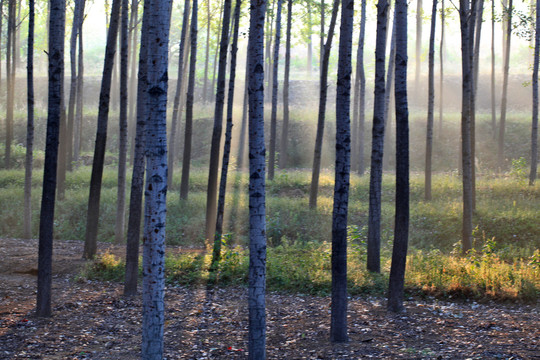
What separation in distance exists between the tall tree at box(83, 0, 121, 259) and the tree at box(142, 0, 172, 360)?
586cm

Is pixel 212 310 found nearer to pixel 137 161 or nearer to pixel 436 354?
pixel 137 161

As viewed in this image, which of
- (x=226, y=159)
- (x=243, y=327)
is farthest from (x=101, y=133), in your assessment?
(x=243, y=327)

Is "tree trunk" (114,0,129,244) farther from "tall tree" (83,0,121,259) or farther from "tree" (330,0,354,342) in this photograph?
"tree" (330,0,354,342)

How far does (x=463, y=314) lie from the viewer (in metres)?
9.11

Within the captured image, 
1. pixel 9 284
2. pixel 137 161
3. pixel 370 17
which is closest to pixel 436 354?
pixel 137 161

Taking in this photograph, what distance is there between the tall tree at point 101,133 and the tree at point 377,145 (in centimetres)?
636

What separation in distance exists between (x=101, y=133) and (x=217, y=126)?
3.56m

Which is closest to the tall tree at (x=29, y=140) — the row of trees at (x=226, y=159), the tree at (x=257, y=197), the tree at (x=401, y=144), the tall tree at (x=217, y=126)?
the row of trees at (x=226, y=159)

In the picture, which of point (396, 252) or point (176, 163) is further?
point (176, 163)

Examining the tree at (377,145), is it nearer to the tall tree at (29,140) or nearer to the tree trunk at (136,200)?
the tree trunk at (136,200)

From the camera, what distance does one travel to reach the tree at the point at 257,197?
6.42 m

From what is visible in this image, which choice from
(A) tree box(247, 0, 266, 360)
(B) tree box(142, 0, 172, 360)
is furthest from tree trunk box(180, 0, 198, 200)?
(B) tree box(142, 0, 172, 360)

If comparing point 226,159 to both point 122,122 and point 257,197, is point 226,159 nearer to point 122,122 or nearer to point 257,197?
point 122,122

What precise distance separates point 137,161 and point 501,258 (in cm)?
1073
